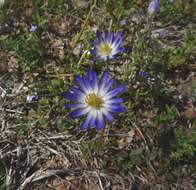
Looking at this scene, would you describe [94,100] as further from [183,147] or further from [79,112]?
[183,147]

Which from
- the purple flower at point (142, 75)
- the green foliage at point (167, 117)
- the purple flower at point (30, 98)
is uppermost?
the purple flower at point (142, 75)

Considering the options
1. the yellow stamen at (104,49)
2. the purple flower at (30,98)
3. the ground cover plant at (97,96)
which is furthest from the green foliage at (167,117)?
the purple flower at (30,98)

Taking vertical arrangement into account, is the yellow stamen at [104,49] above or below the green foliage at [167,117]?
above

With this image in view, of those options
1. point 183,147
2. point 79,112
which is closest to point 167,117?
point 183,147

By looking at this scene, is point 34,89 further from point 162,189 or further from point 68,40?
point 162,189

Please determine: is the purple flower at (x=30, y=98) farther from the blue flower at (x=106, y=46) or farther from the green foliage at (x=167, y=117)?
the green foliage at (x=167, y=117)

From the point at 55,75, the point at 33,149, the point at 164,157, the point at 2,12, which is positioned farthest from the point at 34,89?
the point at 164,157

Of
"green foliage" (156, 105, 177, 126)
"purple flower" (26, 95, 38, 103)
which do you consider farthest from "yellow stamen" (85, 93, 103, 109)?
"purple flower" (26, 95, 38, 103)

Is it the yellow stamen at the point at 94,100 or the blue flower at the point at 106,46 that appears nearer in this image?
the yellow stamen at the point at 94,100
